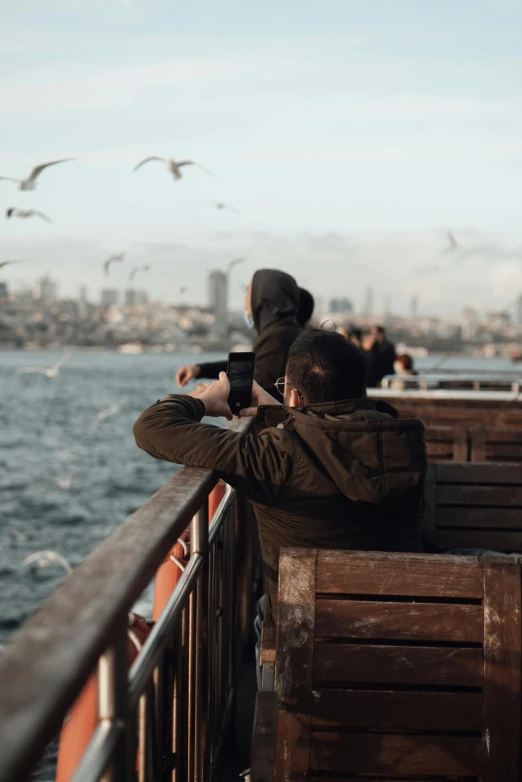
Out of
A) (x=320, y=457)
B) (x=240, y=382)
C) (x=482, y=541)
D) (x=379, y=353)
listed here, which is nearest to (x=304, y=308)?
(x=482, y=541)

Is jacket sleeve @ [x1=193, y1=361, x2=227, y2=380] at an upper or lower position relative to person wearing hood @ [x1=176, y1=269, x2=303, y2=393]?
lower

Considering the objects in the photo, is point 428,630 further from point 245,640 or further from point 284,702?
point 245,640

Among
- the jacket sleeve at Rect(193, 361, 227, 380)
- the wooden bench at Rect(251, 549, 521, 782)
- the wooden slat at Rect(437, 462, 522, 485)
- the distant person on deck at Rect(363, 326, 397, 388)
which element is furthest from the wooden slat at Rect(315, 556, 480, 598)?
the distant person on deck at Rect(363, 326, 397, 388)

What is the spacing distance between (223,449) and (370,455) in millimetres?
415

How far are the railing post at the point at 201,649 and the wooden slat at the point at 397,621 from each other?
63 cm

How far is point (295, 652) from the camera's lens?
212 cm

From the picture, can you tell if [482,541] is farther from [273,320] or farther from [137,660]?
[137,660]

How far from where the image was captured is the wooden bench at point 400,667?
2.12 metres

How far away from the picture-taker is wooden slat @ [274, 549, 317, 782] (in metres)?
2.12

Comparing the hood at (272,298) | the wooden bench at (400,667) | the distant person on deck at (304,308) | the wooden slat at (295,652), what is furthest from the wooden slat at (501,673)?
the distant person on deck at (304,308)

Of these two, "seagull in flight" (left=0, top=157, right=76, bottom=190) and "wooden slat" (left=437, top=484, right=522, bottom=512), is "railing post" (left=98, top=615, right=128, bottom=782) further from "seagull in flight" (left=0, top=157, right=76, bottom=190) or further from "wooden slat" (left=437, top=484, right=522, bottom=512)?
"seagull in flight" (left=0, top=157, right=76, bottom=190)

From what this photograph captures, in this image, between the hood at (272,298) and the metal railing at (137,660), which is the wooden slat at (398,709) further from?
the hood at (272,298)

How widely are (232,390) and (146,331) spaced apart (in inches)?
7436

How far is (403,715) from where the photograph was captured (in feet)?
7.01
